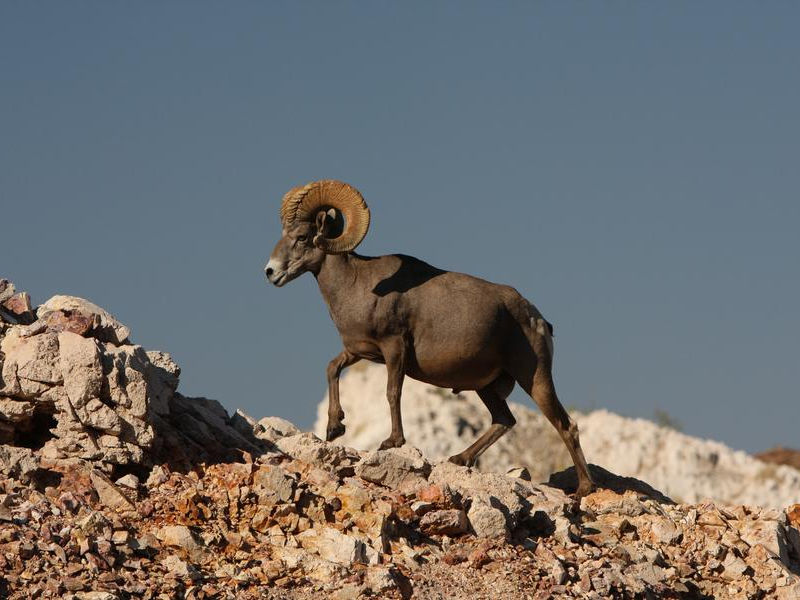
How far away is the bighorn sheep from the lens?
18.5 meters

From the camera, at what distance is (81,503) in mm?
14820

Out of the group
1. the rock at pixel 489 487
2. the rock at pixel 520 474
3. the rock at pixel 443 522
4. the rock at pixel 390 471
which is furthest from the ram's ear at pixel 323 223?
the rock at pixel 443 522

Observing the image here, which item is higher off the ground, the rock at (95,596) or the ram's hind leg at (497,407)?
the ram's hind leg at (497,407)

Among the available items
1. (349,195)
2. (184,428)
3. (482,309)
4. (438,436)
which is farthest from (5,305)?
(438,436)

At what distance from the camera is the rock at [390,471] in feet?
55.5

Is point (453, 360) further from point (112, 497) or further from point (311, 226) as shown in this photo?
point (112, 497)

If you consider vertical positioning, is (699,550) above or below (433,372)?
below

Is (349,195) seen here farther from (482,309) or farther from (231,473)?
(231,473)

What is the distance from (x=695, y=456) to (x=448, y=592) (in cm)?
2939

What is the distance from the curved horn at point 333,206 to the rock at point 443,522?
399 cm

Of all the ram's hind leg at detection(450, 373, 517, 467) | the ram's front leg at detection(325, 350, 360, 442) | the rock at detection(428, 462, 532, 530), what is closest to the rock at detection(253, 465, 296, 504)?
the rock at detection(428, 462, 532, 530)

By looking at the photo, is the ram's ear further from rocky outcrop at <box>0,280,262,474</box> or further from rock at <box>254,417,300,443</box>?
rocky outcrop at <box>0,280,262,474</box>

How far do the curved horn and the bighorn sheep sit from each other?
0.04 ft

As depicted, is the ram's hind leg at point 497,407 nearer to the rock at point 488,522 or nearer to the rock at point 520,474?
the rock at point 520,474
